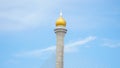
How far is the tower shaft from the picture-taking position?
68.7m

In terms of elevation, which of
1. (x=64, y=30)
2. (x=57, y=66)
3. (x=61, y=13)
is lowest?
(x=57, y=66)

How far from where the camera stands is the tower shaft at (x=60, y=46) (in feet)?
225

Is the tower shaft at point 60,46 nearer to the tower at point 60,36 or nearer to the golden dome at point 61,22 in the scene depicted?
the tower at point 60,36

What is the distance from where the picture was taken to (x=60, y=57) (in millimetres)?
69062

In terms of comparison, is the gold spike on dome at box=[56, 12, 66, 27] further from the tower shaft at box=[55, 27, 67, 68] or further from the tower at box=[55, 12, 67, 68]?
the tower shaft at box=[55, 27, 67, 68]

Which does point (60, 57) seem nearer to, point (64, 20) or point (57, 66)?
point (57, 66)

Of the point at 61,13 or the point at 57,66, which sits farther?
the point at 61,13

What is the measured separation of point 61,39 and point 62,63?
6038mm

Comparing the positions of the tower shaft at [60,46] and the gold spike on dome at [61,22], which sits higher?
the gold spike on dome at [61,22]

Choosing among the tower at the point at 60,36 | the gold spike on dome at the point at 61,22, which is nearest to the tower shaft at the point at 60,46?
the tower at the point at 60,36

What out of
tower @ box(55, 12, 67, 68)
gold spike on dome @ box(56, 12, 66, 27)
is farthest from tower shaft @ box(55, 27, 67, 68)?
gold spike on dome @ box(56, 12, 66, 27)

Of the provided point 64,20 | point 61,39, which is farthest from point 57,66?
point 64,20

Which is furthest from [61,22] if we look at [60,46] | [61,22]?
[60,46]

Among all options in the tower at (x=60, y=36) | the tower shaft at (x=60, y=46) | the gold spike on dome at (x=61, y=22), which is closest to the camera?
the tower shaft at (x=60, y=46)
